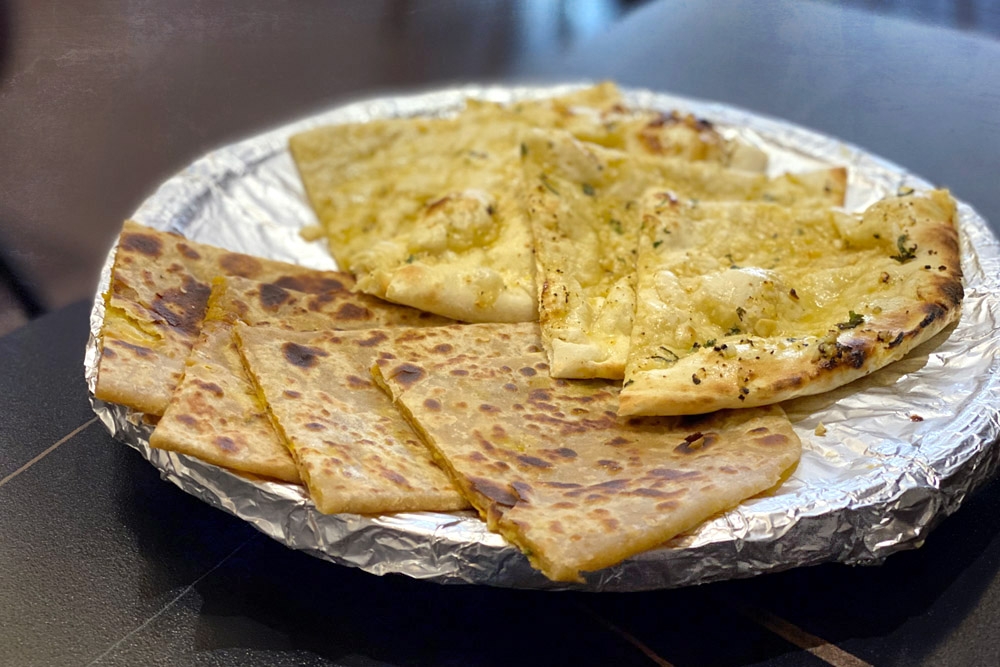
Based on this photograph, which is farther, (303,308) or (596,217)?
(596,217)

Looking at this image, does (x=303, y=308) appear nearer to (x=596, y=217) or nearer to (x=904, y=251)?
(x=596, y=217)

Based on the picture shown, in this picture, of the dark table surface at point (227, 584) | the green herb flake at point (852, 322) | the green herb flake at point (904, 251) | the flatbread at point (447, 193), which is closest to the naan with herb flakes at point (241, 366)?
the flatbread at point (447, 193)

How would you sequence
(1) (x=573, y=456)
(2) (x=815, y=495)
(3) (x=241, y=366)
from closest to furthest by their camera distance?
(2) (x=815, y=495) < (1) (x=573, y=456) < (3) (x=241, y=366)

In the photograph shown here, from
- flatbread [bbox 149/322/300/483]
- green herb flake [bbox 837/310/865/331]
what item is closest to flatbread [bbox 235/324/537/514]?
flatbread [bbox 149/322/300/483]

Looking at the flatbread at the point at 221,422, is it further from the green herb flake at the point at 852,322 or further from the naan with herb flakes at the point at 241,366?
the green herb flake at the point at 852,322

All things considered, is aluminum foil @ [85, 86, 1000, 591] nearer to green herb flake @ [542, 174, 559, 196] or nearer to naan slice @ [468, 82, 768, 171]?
naan slice @ [468, 82, 768, 171]

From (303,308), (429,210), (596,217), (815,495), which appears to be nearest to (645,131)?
(596,217)

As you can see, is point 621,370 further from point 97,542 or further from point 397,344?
point 97,542

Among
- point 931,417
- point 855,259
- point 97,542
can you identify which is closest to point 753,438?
point 931,417
